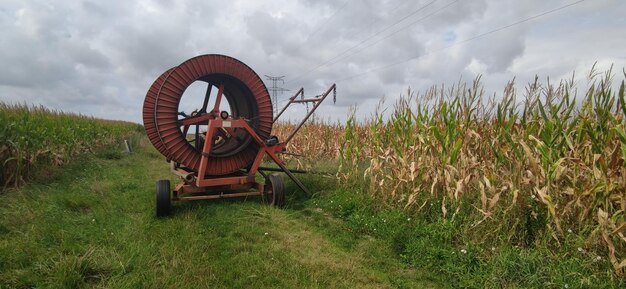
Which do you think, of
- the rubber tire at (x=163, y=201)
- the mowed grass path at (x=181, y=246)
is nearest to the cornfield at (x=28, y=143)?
the mowed grass path at (x=181, y=246)

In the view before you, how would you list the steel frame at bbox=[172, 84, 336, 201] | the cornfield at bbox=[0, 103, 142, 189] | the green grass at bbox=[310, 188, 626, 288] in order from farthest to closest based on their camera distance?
the cornfield at bbox=[0, 103, 142, 189] → the steel frame at bbox=[172, 84, 336, 201] → the green grass at bbox=[310, 188, 626, 288]

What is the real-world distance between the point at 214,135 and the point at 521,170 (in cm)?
441

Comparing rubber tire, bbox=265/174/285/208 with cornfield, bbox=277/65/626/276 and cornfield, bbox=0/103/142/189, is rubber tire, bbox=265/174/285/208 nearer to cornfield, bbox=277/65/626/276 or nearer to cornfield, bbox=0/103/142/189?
cornfield, bbox=277/65/626/276

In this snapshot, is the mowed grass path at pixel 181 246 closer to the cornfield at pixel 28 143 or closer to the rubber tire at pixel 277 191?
the rubber tire at pixel 277 191

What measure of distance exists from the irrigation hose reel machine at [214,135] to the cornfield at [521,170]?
199cm

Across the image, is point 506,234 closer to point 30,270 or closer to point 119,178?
point 30,270

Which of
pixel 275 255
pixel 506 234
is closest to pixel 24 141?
pixel 275 255

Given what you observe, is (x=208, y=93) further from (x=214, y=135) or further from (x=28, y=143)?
(x=28, y=143)

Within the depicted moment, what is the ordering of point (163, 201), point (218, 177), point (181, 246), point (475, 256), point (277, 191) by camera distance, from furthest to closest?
point (218, 177)
point (277, 191)
point (163, 201)
point (181, 246)
point (475, 256)

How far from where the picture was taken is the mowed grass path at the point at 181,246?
121 inches

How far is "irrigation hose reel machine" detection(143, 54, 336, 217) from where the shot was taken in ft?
17.7

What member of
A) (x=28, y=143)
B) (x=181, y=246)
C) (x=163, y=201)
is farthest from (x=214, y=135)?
(x=28, y=143)

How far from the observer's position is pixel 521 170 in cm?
357

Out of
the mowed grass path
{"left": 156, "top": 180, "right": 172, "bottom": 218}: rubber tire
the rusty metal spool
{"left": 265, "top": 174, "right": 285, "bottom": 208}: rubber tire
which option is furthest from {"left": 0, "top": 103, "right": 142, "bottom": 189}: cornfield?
{"left": 265, "top": 174, "right": 285, "bottom": 208}: rubber tire
